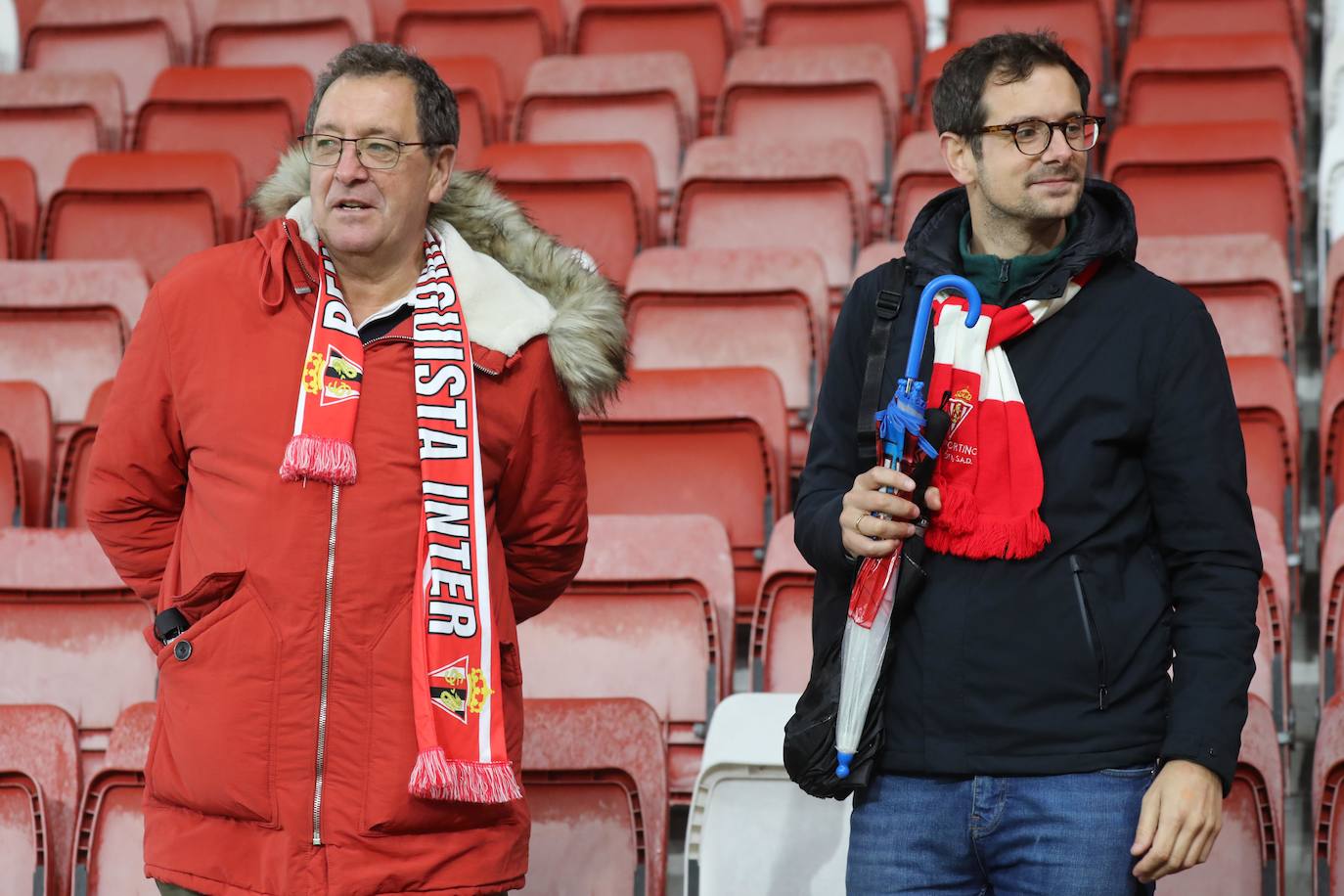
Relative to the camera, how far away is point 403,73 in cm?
208

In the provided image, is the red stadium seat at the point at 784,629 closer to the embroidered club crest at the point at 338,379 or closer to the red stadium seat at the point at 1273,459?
the red stadium seat at the point at 1273,459

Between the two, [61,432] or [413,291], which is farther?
[61,432]

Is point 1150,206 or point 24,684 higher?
point 1150,206

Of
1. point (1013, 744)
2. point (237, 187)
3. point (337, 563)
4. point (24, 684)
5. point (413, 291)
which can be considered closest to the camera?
point (1013, 744)

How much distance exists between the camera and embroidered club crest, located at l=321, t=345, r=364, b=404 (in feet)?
6.40

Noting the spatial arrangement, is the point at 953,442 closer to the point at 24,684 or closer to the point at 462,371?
the point at 462,371

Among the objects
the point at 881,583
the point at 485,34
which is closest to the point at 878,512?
the point at 881,583

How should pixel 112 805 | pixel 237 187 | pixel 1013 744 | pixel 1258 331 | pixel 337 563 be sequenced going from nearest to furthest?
pixel 1013 744, pixel 337 563, pixel 112 805, pixel 1258 331, pixel 237 187

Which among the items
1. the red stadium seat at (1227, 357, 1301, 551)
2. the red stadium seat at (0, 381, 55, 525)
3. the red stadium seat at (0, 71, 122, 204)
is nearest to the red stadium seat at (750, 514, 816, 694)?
the red stadium seat at (1227, 357, 1301, 551)

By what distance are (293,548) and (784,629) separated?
1.27 m

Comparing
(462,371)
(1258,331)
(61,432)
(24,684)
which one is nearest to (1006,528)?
(462,371)

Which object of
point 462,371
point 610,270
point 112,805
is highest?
point 610,270

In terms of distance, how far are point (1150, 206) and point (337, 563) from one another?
3252mm

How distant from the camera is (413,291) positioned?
207 centimetres
